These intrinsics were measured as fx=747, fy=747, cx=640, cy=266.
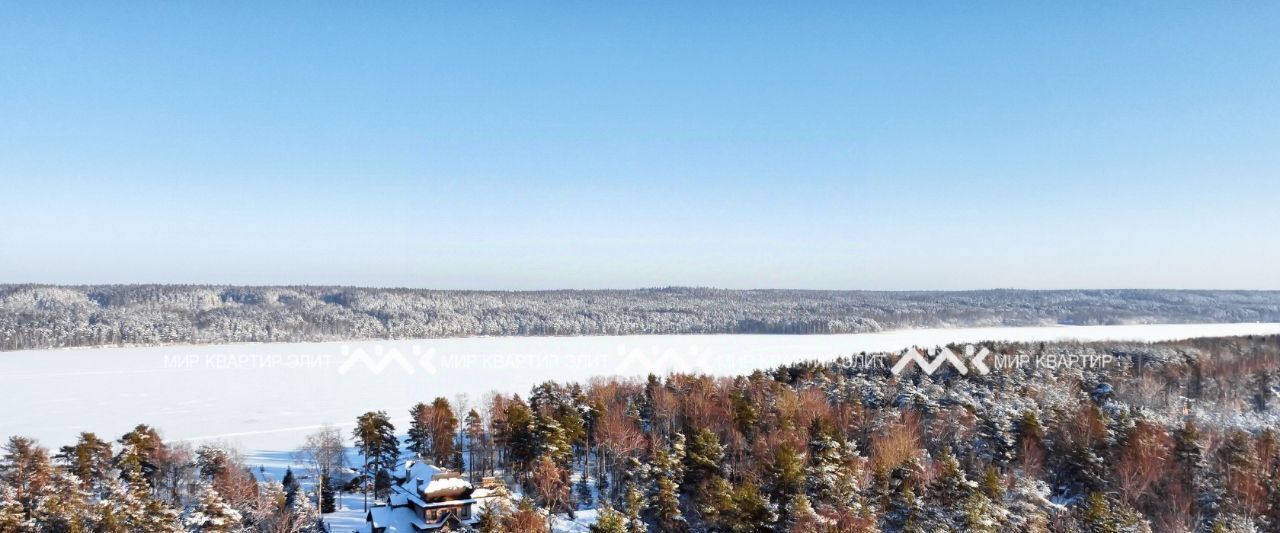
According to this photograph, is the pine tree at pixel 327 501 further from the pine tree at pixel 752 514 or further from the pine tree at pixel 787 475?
the pine tree at pixel 787 475

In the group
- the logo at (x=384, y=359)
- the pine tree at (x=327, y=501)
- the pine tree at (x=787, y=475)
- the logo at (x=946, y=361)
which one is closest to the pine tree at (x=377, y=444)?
the pine tree at (x=327, y=501)

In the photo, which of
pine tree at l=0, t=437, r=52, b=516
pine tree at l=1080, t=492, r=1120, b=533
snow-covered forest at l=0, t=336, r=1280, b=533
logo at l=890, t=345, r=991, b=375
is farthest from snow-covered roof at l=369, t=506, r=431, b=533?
logo at l=890, t=345, r=991, b=375

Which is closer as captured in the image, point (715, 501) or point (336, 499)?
point (715, 501)

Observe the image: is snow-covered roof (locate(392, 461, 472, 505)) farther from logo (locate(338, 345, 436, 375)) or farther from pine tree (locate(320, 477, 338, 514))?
logo (locate(338, 345, 436, 375))

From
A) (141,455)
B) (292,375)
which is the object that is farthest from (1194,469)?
(292,375)

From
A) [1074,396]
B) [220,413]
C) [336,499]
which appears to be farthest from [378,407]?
[1074,396]

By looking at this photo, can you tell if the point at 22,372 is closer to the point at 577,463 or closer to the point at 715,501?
the point at 577,463

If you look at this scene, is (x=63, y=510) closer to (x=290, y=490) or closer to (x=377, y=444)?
(x=290, y=490)
